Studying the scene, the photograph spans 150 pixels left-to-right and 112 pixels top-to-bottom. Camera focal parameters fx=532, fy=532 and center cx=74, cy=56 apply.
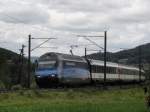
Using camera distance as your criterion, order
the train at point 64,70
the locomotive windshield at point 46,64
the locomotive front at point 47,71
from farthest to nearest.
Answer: the locomotive windshield at point 46,64 → the train at point 64,70 → the locomotive front at point 47,71

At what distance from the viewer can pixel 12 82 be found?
294ft

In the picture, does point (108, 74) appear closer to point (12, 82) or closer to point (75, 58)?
point (75, 58)

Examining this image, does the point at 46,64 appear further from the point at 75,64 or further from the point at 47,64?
the point at 75,64

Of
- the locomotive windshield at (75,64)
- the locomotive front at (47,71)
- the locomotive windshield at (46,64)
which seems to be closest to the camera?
the locomotive front at (47,71)

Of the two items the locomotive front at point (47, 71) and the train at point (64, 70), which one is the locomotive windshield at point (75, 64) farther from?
the locomotive front at point (47, 71)

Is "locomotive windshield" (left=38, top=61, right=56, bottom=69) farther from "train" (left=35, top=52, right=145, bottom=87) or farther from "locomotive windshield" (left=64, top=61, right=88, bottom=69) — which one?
"locomotive windshield" (left=64, top=61, right=88, bottom=69)

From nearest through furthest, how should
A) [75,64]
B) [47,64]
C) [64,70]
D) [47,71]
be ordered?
[47,71]
[47,64]
[64,70]
[75,64]

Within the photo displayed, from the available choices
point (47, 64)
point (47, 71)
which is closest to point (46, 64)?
point (47, 64)

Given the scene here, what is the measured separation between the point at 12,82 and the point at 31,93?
46575 mm

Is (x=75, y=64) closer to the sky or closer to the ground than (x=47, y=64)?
closer to the sky

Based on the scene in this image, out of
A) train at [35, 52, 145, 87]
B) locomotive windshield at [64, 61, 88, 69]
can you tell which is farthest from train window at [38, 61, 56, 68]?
locomotive windshield at [64, 61, 88, 69]

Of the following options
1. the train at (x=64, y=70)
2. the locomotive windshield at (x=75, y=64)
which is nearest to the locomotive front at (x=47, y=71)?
the train at (x=64, y=70)

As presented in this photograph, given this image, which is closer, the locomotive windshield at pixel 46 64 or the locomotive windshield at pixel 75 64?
the locomotive windshield at pixel 46 64

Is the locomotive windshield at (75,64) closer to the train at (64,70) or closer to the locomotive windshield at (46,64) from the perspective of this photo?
the train at (64,70)
